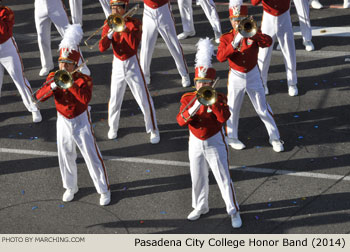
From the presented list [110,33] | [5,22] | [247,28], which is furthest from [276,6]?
[5,22]

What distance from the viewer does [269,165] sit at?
927cm

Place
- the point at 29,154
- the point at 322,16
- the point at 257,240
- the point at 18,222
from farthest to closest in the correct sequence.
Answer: the point at 322,16, the point at 29,154, the point at 18,222, the point at 257,240

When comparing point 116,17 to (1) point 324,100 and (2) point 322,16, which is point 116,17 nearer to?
(1) point 324,100

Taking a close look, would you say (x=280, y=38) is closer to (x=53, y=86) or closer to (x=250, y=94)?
(x=250, y=94)

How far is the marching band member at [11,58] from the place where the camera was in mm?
10008

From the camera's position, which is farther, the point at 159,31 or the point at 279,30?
the point at 159,31

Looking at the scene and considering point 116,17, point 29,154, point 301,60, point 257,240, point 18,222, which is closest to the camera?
point 257,240

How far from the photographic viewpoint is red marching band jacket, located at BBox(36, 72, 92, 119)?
826 cm

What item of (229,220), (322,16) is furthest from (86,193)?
(322,16)

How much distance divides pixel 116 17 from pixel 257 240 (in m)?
3.49

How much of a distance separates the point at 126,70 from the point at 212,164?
7.34 ft

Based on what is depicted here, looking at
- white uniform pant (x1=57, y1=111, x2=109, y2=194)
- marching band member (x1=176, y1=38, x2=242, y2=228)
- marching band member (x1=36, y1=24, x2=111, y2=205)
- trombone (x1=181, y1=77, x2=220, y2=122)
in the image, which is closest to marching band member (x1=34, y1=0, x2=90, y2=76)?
marching band member (x1=36, y1=24, x2=111, y2=205)

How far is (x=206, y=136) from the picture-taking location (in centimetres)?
793

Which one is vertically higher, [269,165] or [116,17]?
[116,17]
